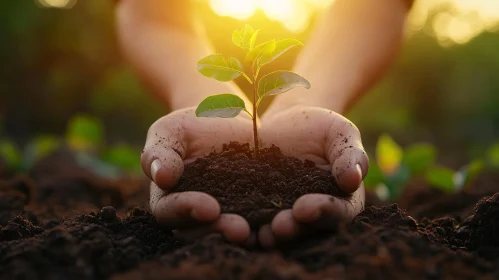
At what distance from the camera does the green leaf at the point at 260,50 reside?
1.57 m

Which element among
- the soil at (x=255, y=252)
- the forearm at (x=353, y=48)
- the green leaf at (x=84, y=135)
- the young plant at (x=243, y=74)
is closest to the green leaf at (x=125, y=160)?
the green leaf at (x=84, y=135)

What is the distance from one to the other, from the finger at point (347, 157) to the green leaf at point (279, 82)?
0.22 m

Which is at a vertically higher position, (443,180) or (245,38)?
(245,38)

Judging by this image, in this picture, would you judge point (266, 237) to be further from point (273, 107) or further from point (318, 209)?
point (273, 107)

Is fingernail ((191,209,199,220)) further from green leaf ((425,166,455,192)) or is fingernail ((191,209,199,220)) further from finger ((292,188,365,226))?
green leaf ((425,166,455,192))

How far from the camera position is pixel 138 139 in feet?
32.7

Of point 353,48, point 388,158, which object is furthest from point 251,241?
point 388,158

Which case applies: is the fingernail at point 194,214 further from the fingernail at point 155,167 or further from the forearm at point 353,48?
the forearm at point 353,48

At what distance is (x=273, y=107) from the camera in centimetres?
221

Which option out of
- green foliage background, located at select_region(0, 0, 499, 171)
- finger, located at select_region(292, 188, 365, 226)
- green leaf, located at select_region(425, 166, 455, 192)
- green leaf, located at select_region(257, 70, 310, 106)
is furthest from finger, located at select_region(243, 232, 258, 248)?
green foliage background, located at select_region(0, 0, 499, 171)

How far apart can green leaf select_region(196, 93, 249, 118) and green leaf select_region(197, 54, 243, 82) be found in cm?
6

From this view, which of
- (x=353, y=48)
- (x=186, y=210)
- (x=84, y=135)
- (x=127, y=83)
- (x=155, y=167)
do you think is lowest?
(x=186, y=210)

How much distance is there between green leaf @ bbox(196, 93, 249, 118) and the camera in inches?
59.2

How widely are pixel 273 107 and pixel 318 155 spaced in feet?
1.58
